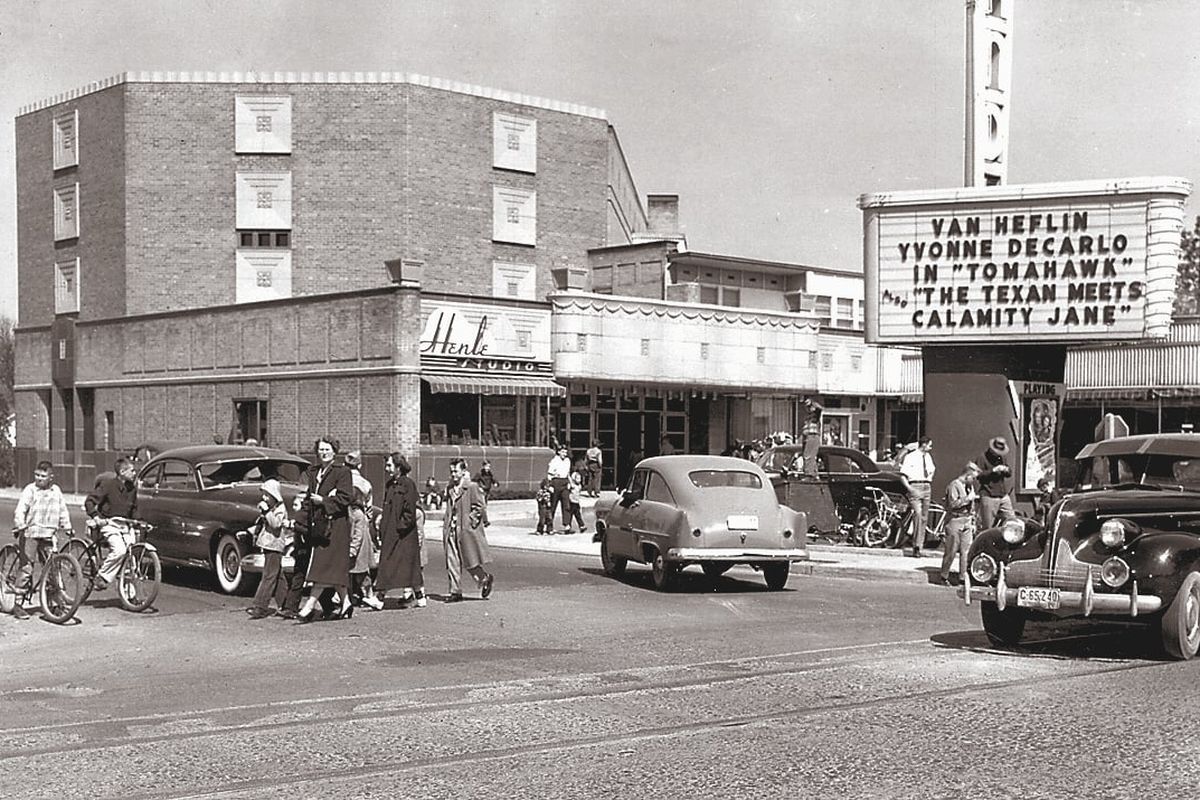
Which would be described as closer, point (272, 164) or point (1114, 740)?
point (1114, 740)

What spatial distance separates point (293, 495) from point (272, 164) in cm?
3170

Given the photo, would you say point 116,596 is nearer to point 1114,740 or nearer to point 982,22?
point 1114,740

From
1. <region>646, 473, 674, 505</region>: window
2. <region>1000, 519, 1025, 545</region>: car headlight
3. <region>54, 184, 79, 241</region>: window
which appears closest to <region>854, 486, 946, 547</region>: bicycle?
<region>646, 473, 674, 505</region>: window

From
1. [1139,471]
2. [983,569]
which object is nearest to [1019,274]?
[1139,471]

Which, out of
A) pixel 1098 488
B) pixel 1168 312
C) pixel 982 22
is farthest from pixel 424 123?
pixel 1098 488

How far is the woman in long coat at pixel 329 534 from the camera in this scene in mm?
13578

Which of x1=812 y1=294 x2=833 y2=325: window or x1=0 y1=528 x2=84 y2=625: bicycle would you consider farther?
x1=812 y1=294 x2=833 y2=325: window

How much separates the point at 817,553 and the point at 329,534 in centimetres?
996

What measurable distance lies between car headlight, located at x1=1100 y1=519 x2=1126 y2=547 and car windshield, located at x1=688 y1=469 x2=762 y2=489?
6.55 meters

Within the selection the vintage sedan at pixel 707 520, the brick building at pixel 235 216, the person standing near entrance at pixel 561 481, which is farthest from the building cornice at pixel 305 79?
the vintage sedan at pixel 707 520

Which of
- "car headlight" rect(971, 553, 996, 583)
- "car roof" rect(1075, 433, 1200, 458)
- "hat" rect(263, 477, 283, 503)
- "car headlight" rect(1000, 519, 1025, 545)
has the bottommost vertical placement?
"car headlight" rect(971, 553, 996, 583)

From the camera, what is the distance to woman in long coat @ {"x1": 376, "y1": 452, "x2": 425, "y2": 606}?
47.5ft

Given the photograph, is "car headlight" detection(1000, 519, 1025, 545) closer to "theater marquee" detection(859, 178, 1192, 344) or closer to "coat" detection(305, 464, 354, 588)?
"coat" detection(305, 464, 354, 588)

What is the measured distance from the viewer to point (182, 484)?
55.7 ft
